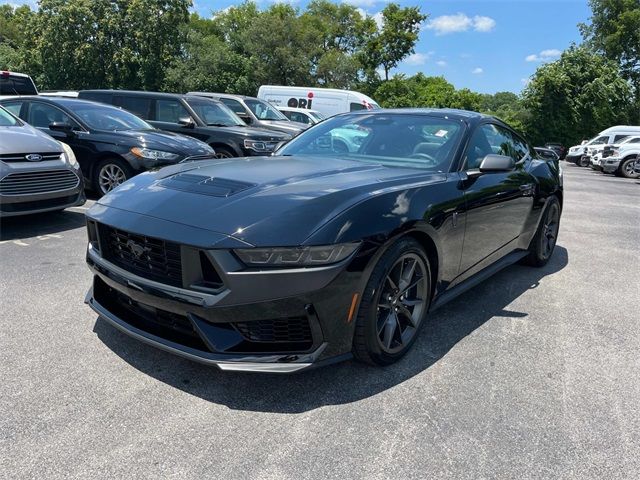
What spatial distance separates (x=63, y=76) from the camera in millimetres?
34594

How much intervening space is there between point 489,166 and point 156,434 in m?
2.62

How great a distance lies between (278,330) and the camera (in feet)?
7.98

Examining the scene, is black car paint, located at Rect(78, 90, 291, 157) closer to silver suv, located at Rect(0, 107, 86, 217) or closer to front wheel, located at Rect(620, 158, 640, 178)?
silver suv, located at Rect(0, 107, 86, 217)

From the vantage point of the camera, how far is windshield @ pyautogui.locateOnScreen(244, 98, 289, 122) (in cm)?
1388

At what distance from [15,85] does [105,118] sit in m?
7.42

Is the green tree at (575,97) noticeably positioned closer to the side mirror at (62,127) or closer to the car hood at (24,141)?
the side mirror at (62,127)

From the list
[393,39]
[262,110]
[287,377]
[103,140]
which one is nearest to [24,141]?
[103,140]

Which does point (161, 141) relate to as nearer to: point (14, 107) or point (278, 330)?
point (14, 107)

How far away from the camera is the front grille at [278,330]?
2412 millimetres

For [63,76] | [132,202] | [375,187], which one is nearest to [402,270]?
[375,187]

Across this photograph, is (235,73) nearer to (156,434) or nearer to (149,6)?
(149,6)

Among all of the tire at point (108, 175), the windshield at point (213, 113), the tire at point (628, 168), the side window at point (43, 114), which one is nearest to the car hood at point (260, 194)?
the tire at point (108, 175)

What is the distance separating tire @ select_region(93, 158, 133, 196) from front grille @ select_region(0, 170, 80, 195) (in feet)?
3.91

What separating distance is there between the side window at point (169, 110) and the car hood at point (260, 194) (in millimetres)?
6858
